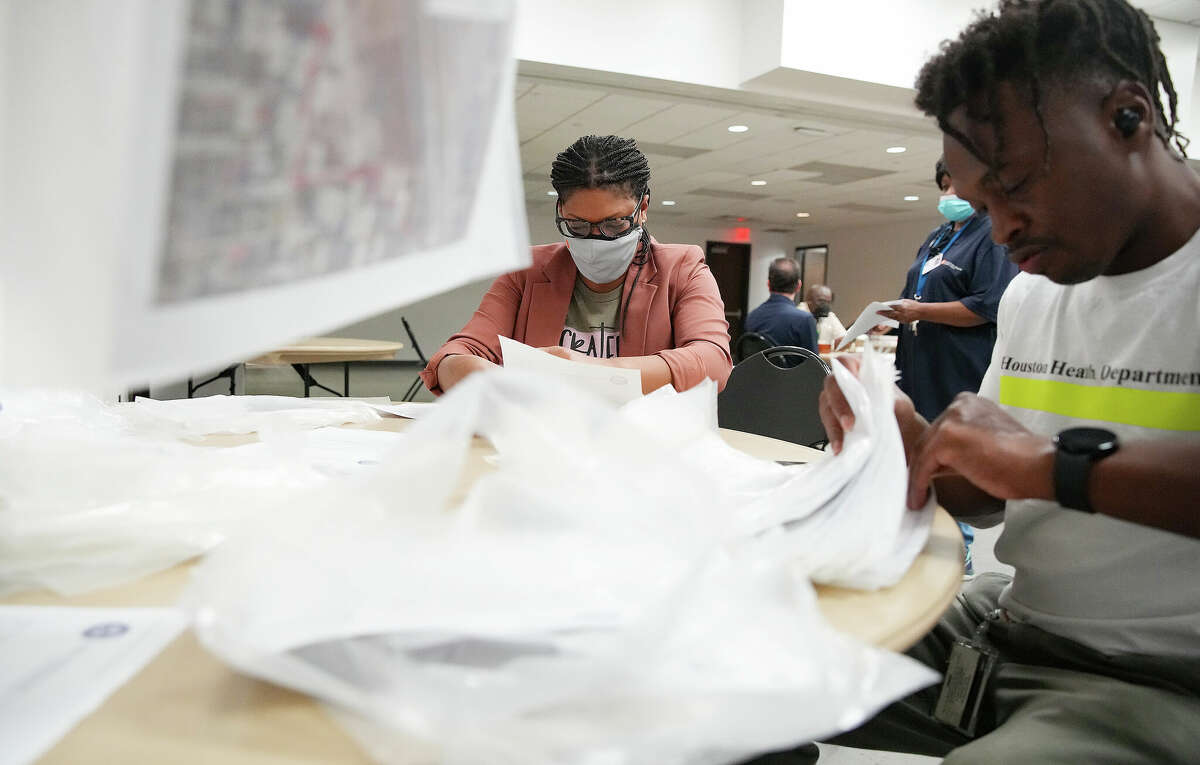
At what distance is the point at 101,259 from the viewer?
0.26 meters

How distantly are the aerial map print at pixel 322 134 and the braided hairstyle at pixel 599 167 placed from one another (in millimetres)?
1110

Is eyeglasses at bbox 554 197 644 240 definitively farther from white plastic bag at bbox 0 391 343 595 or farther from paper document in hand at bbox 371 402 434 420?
white plastic bag at bbox 0 391 343 595

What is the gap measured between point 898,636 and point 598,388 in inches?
27.2

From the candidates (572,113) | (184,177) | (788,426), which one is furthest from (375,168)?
(572,113)

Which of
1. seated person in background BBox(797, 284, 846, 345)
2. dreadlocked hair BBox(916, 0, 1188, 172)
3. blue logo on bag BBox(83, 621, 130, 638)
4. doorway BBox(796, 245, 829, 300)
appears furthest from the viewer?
doorway BBox(796, 245, 829, 300)

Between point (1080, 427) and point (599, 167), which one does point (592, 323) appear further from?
point (1080, 427)

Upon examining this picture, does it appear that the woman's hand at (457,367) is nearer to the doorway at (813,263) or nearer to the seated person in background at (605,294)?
the seated person in background at (605,294)

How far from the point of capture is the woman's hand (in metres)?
1.38

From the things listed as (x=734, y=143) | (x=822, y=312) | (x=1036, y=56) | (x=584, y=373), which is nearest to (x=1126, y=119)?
(x=1036, y=56)

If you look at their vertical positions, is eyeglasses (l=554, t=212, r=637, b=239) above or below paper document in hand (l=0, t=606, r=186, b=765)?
above

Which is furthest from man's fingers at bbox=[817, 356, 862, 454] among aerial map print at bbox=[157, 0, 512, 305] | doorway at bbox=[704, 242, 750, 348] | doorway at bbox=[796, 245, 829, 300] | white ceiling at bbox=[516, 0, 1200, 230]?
doorway at bbox=[796, 245, 829, 300]

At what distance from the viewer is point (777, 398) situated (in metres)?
1.77

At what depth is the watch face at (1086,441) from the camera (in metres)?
0.59

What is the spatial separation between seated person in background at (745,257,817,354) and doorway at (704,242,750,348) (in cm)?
809
